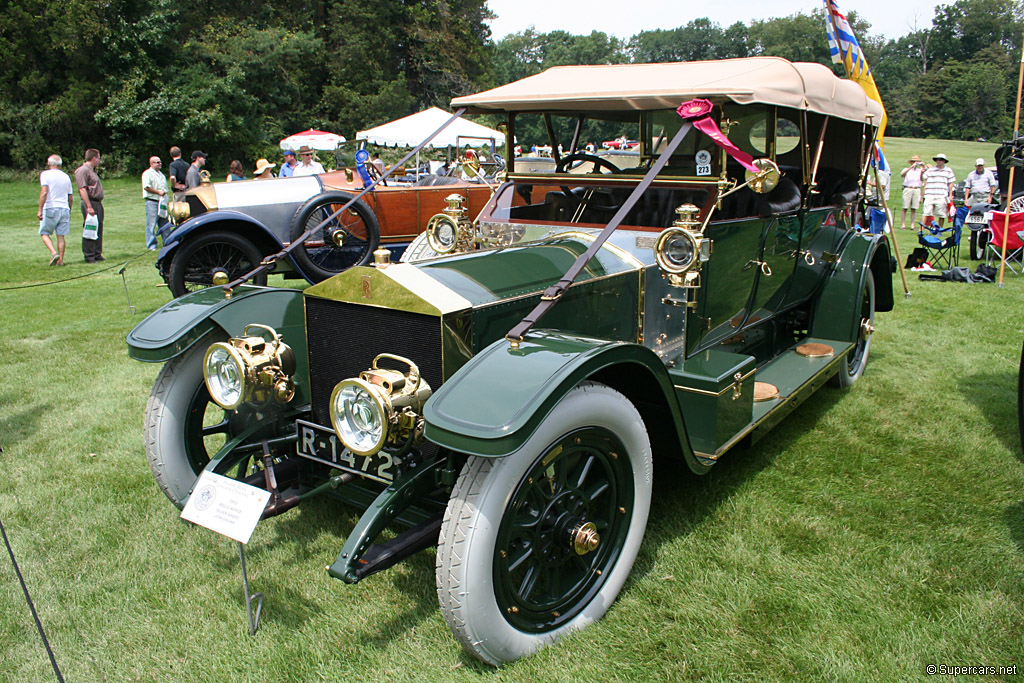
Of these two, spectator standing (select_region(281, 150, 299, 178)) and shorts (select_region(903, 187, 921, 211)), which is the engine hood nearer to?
spectator standing (select_region(281, 150, 299, 178))

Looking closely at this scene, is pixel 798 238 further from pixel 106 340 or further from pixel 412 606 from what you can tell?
pixel 106 340

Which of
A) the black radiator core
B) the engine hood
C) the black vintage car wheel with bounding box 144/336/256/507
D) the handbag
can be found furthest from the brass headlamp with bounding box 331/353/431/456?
the handbag

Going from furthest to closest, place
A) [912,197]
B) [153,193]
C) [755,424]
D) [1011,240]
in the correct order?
[912,197], [153,193], [1011,240], [755,424]

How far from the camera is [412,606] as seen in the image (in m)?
2.70

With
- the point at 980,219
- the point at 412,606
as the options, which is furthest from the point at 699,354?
the point at 980,219

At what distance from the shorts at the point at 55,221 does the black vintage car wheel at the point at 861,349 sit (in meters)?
10.8

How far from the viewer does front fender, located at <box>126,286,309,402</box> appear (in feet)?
9.96

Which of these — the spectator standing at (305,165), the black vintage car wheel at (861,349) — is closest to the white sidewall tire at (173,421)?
the black vintage car wheel at (861,349)

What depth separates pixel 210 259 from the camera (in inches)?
302

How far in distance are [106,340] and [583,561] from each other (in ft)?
18.9

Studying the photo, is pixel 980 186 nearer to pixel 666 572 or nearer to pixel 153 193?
pixel 666 572

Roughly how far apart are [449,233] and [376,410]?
1.91 m

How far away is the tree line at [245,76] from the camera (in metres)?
25.8

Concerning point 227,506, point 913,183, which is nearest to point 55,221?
point 227,506
